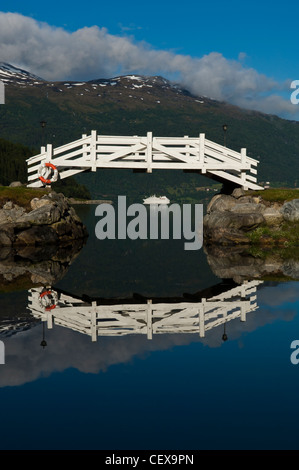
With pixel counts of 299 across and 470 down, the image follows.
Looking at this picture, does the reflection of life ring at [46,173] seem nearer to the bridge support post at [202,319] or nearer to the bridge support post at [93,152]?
the bridge support post at [93,152]

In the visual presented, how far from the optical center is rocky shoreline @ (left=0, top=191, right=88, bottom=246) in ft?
131

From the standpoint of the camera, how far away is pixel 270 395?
1049 centimetres

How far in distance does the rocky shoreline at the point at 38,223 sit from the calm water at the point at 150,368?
16966 mm

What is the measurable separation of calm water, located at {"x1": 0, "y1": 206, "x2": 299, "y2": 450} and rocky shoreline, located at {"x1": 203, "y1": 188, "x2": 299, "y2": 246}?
57.0 feet

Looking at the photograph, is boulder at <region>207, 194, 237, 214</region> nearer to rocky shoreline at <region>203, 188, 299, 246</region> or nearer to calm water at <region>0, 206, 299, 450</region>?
rocky shoreline at <region>203, 188, 299, 246</region>

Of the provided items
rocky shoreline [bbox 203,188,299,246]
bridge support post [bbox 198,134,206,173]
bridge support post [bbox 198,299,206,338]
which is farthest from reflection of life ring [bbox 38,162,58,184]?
bridge support post [bbox 198,299,206,338]

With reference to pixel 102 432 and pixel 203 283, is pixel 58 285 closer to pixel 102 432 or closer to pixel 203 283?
pixel 203 283

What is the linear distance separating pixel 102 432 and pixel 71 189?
154m

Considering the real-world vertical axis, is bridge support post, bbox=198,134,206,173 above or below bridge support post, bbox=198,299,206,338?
above

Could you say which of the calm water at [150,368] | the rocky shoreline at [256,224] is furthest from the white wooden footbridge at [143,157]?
the calm water at [150,368]

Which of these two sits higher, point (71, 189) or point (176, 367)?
point (71, 189)

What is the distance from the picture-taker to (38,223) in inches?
1613

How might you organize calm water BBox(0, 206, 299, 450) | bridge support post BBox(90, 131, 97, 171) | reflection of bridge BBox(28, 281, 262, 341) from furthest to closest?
A: bridge support post BBox(90, 131, 97, 171), reflection of bridge BBox(28, 281, 262, 341), calm water BBox(0, 206, 299, 450)

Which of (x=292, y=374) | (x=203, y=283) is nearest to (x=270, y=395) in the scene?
(x=292, y=374)
